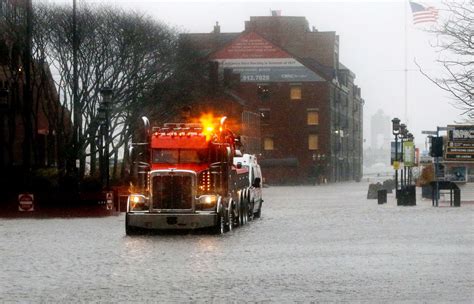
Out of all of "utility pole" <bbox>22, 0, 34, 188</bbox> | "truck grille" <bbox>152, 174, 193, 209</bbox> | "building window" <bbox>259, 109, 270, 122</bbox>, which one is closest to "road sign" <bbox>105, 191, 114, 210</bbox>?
"utility pole" <bbox>22, 0, 34, 188</bbox>

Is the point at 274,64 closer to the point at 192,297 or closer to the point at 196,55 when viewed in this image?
the point at 196,55

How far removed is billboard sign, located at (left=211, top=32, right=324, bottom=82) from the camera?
13238 centimetres

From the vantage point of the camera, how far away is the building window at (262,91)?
133837 mm

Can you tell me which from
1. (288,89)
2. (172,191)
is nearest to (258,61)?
(288,89)

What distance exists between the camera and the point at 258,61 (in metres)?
134

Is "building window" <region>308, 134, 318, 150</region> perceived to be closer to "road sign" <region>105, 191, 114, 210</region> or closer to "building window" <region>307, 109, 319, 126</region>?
"building window" <region>307, 109, 319, 126</region>

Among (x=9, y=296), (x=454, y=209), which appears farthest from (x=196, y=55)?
(x=9, y=296)

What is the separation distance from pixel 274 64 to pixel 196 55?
49482 millimetres

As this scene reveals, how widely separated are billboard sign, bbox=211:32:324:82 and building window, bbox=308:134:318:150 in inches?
270

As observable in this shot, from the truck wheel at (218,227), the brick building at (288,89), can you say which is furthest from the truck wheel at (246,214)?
the brick building at (288,89)

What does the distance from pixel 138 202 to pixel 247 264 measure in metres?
11.7

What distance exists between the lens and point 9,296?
17391mm

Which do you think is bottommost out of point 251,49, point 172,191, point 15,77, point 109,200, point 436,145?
point 109,200

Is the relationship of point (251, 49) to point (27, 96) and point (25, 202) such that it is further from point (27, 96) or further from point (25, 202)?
point (25, 202)
